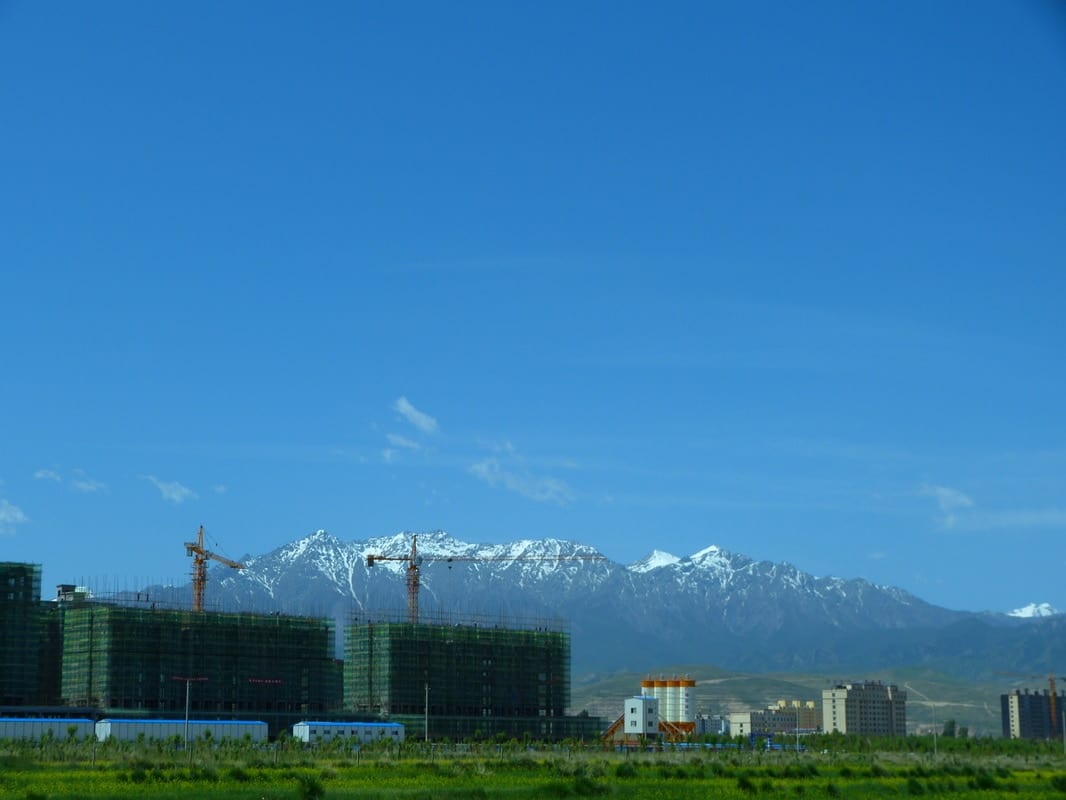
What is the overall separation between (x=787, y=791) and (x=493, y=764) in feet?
114

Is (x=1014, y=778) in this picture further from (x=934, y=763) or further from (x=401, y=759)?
(x=401, y=759)

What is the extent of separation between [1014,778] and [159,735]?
106285 mm

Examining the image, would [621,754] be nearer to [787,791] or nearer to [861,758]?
[861,758]

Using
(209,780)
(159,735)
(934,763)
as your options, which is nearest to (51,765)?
(209,780)

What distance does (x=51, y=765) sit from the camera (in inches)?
4860

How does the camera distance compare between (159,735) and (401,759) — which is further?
(159,735)

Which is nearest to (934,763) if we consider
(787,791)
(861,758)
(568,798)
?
(861,758)

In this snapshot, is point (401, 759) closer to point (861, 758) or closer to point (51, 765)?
point (51, 765)

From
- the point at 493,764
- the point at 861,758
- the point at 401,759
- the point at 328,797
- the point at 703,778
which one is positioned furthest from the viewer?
the point at 861,758

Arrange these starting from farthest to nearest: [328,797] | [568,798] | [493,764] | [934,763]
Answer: [934,763]
[493,764]
[568,798]
[328,797]

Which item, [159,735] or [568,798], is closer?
[568,798]

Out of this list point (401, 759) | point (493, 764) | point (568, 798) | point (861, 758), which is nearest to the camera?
point (568, 798)

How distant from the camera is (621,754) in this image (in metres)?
178

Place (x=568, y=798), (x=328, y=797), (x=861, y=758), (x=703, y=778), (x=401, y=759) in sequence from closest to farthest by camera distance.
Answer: (x=328, y=797) < (x=568, y=798) < (x=703, y=778) < (x=401, y=759) < (x=861, y=758)
